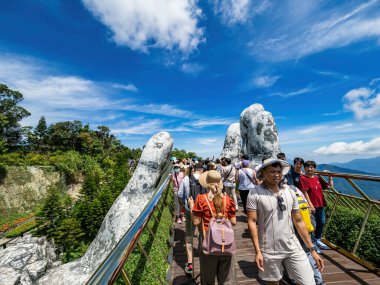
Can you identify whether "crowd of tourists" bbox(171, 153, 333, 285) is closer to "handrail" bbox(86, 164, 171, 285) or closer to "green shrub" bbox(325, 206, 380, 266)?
"handrail" bbox(86, 164, 171, 285)

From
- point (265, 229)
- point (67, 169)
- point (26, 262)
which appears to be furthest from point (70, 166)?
point (265, 229)

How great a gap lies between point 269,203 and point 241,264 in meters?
2.21

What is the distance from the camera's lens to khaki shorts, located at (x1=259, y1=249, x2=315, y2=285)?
211 cm

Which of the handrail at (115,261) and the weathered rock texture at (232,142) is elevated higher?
the weathered rock texture at (232,142)

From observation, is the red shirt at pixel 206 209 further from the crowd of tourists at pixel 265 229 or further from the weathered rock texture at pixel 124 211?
the weathered rock texture at pixel 124 211

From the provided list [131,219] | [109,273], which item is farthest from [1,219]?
[109,273]

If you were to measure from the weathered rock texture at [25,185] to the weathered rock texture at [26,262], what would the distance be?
13.4m

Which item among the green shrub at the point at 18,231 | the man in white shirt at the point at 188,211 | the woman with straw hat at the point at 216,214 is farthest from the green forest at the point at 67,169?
the woman with straw hat at the point at 216,214

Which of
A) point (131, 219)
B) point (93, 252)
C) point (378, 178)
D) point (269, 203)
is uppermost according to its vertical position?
point (378, 178)

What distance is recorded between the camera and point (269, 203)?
219 centimetres

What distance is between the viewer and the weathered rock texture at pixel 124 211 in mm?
5031

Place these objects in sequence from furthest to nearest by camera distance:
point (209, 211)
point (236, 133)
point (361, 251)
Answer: point (236, 133) < point (361, 251) < point (209, 211)

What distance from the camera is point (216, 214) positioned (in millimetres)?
2467

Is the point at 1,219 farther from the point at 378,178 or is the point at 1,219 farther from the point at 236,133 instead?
the point at 378,178
